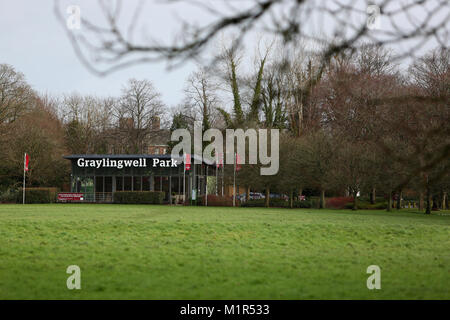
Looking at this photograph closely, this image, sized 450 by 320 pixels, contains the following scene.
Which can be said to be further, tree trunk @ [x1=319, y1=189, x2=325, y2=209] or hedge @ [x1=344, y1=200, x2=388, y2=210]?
hedge @ [x1=344, y1=200, x2=388, y2=210]

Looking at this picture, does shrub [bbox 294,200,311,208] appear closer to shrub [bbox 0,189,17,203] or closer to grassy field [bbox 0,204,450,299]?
shrub [bbox 0,189,17,203]

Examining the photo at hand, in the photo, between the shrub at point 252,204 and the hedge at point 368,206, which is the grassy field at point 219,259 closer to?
the hedge at point 368,206

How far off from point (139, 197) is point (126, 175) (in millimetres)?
5219

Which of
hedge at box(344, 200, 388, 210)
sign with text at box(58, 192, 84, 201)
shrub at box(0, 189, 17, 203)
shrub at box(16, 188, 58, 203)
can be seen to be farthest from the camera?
sign with text at box(58, 192, 84, 201)

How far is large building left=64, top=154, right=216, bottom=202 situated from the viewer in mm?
52594

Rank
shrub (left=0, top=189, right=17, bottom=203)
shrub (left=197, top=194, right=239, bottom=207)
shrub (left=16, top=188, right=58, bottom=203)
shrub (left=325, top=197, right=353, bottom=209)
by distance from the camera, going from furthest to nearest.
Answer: shrub (left=0, top=189, right=17, bottom=203) → shrub (left=16, top=188, right=58, bottom=203) → shrub (left=197, top=194, right=239, bottom=207) → shrub (left=325, top=197, right=353, bottom=209)

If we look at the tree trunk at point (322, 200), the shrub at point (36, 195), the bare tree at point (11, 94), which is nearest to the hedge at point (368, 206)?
the tree trunk at point (322, 200)

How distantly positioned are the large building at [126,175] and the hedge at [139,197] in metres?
2.99

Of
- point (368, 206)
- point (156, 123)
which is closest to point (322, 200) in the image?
point (368, 206)

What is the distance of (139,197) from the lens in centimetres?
4919

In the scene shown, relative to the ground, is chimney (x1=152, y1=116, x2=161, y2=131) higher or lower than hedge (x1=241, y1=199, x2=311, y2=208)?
higher

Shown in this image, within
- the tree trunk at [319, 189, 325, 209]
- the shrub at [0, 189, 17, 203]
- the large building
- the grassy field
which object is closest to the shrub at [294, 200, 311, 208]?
the tree trunk at [319, 189, 325, 209]

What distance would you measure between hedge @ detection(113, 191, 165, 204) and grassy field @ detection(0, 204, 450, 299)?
1127 inches

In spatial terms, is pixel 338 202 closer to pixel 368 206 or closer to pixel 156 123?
pixel 368 206
